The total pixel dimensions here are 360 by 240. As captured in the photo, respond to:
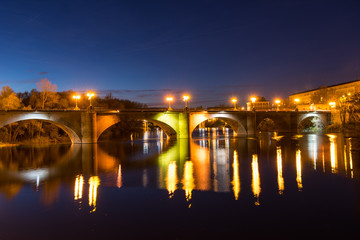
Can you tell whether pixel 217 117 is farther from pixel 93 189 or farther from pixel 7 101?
pixel 93 189

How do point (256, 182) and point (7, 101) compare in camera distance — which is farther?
point (7, 101)

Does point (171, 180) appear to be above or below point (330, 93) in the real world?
below

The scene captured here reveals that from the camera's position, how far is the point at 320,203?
30.6 ft

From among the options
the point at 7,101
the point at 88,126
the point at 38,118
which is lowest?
the point at 88,126

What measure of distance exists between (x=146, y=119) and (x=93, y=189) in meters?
35.1

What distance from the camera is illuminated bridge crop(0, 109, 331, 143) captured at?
1553 inches

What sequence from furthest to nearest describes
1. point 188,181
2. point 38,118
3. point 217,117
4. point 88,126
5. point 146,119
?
point 217,117, point 146,119, point 88,126, point 38,118, point 188,181

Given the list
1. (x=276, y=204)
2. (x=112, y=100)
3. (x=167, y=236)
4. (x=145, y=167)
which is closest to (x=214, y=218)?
(x=167, y=236)

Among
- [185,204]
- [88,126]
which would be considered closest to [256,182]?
[185,204]

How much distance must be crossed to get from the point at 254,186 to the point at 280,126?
57.4 metres

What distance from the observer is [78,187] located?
41.0 ft

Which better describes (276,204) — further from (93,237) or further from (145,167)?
(145,167)

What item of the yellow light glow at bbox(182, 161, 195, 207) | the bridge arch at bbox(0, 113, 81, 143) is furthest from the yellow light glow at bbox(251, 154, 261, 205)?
the bridge arch at bbox(0, 113, 81, 143)

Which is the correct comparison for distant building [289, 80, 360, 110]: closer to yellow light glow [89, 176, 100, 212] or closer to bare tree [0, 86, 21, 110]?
bare tree [0, 86, 21, 110]
